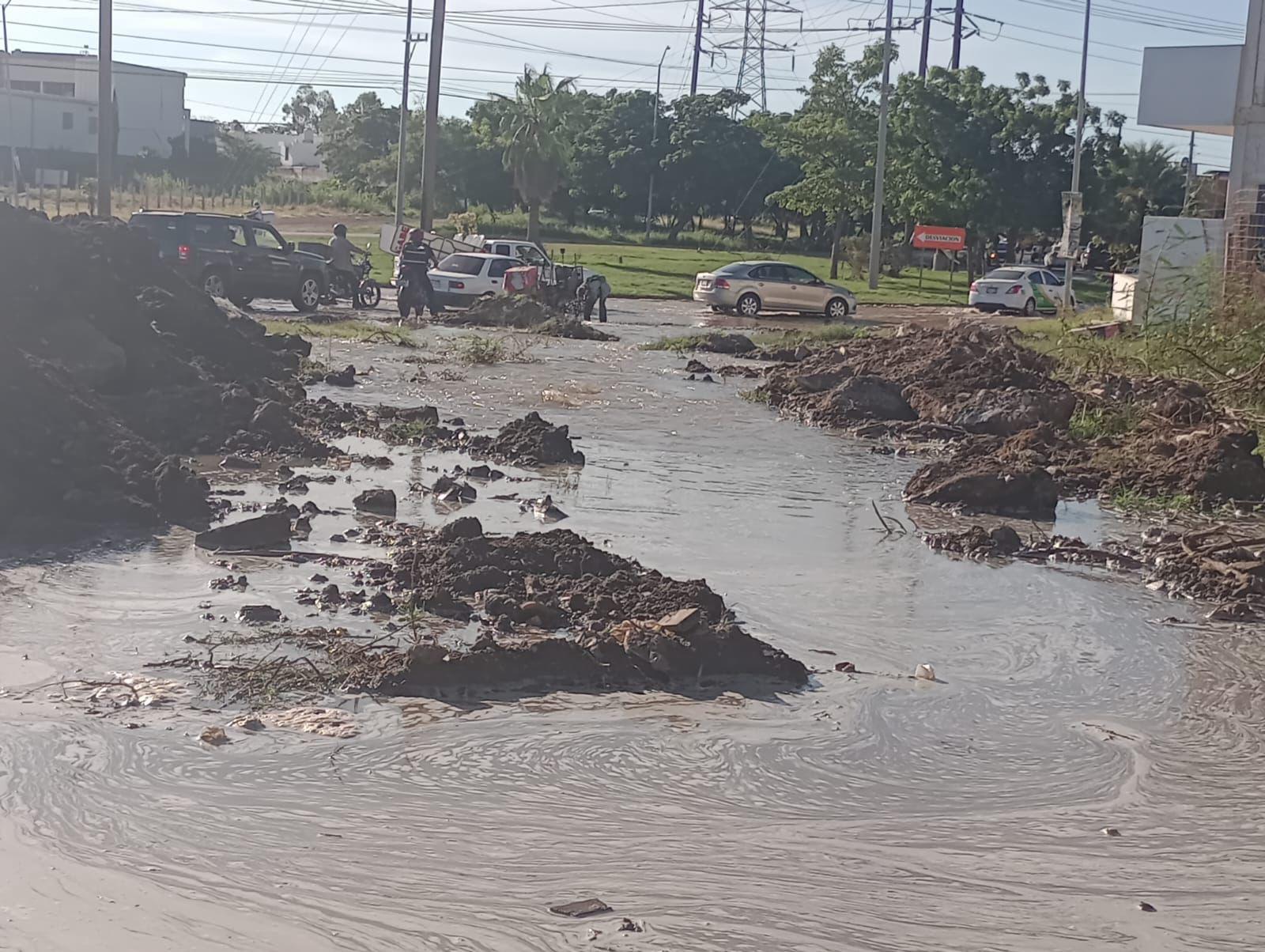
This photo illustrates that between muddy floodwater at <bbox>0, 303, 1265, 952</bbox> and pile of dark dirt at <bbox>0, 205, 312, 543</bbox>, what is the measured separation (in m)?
1.24

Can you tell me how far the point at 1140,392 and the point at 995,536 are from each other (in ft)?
22.9

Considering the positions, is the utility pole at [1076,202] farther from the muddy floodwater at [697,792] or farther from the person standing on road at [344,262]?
the muddy floodwater at [697,792]

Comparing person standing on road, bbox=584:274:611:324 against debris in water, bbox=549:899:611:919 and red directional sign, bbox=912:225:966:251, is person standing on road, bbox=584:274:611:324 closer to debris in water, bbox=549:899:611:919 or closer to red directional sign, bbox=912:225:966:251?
red directional sign, bbox=912:225:966:251

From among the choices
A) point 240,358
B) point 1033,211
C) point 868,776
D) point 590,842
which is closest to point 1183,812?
point 868,776

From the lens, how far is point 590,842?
574cm

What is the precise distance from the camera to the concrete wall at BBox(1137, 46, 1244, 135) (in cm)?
2998

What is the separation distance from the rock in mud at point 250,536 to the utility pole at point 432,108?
3104 cm

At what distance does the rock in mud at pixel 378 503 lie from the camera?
37.8 ft

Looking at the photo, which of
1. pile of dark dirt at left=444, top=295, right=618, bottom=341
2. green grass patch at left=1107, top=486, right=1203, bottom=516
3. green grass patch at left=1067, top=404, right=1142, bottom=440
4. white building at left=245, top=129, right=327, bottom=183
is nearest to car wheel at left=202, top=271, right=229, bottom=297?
pile of dark dirt at left=444, top=295, right=618, bottom=341

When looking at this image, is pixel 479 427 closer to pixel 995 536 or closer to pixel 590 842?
pixel 995 536

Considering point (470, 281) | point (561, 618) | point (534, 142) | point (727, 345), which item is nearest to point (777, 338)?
point (727, 345)

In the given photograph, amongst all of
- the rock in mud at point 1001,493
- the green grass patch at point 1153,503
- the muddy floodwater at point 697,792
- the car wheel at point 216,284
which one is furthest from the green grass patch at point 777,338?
the muddy floodwater at point 697,792

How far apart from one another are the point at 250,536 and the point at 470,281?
2429cm

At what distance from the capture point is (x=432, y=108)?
132 feet
